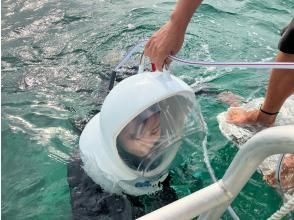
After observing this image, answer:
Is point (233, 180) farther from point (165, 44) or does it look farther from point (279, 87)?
point (279, 87)

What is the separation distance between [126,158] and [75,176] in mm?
506

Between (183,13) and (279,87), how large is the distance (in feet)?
3.14

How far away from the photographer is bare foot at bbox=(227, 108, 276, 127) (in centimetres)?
285

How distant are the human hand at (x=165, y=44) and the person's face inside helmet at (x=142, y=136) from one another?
9.8 inches

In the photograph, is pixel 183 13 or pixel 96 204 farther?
pixel 96 204

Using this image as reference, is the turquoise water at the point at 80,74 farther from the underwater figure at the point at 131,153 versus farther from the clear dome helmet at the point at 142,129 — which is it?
the clear dome helmet at the point at 142,129

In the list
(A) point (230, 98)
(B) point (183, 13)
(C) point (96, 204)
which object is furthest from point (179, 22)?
(A) point (230, 98)

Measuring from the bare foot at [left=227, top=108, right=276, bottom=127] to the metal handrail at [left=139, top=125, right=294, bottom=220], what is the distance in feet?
5.57

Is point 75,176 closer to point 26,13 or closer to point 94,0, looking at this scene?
point 26,13

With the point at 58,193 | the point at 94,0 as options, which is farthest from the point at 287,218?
the point at 94,0

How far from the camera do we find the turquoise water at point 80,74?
2.59 metres

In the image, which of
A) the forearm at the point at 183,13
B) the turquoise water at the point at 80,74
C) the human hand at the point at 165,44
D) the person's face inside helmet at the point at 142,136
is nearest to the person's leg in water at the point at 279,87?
the turquoise water at the point at 80,74

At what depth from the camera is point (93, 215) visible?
2191 mm

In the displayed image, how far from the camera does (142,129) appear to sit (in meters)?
1.94
